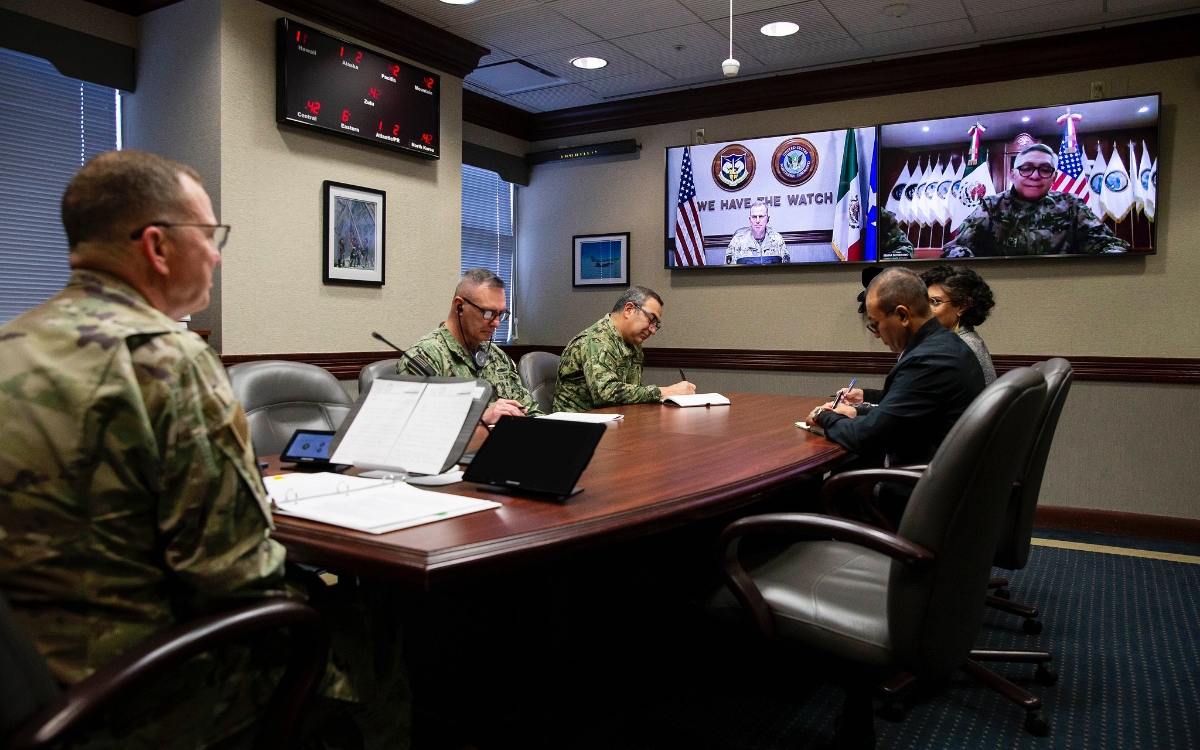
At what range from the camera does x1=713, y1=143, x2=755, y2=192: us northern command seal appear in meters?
5.33

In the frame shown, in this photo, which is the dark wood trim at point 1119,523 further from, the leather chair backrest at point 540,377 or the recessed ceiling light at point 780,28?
the recessed ceiling light at point 780,28

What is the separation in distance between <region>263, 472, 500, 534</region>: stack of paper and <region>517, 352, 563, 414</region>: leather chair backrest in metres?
2.12

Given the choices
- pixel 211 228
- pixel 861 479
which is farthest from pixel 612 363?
pixel 211 228

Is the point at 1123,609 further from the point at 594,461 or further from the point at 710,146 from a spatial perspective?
the point at 710,146

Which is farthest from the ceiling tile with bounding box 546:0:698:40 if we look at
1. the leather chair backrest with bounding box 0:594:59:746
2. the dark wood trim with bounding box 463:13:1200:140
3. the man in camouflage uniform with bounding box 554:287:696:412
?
the leather chair backrest with bounding box 0:594:59:746

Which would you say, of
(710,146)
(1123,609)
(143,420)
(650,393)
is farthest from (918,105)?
(143,420)

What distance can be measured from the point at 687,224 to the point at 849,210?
1.09 metres

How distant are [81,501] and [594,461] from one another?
1252mm

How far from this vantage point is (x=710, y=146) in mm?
5457

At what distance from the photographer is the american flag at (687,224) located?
218 inches

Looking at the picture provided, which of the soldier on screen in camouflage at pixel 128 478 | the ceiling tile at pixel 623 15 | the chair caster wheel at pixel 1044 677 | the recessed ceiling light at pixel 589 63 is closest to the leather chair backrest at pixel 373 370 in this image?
the soldier on screen in camouflage at pixel 128 478

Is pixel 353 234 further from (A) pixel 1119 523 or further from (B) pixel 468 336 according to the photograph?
(A) pixel 1119 523

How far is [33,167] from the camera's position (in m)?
3.58

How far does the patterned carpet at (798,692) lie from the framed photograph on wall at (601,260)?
142 inches
